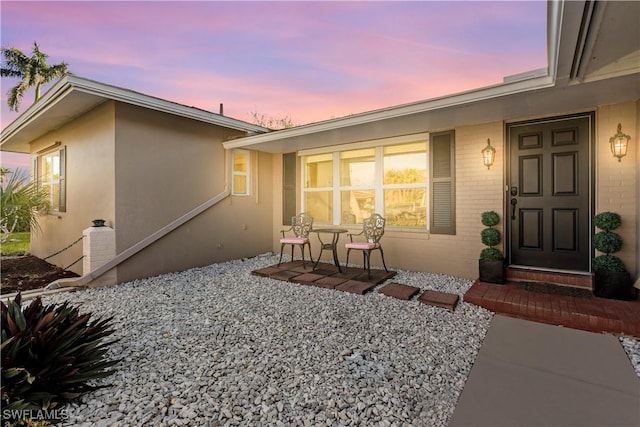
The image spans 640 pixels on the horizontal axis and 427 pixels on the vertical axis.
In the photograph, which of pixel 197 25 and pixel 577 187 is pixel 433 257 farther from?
pixel 197 25

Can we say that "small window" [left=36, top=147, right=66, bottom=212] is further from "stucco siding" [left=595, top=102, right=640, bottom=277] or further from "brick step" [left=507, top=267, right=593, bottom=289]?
"stucco siding" [left=595, top=102, right=640, bottom=277]

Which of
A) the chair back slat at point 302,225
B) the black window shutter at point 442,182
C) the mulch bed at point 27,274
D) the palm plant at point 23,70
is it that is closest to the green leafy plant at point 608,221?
the black window shutter at point 442,182

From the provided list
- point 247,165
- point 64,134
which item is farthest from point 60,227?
point 247,165

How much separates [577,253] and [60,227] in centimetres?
918

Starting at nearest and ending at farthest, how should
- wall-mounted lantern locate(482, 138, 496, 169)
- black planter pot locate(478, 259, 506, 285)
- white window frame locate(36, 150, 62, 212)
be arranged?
black planter pot locate(478, 259, 506, 285), wall-mounted lantern locate(482, 138, 496, 169), white window frame locate(36, 150, 62, 212)

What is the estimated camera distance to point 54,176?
21.9 feet

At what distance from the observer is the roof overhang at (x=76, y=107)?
4.17m

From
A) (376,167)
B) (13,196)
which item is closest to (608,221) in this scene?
(376,167)

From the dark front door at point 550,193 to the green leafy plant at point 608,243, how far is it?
1.10 ft

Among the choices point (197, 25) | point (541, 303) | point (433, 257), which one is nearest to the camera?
point (541, 303)

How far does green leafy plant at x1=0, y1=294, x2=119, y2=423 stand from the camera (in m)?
1.64

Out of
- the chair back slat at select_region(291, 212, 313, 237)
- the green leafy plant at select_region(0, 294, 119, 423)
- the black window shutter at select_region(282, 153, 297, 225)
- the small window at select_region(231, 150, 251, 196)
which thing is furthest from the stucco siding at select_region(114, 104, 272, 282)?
the green leafy plant at select_region(0, 294, 119, 423)

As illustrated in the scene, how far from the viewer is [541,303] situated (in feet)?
10.7

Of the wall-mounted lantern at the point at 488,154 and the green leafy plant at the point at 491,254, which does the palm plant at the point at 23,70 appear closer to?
the wall-mounted lantern at the point at 488,154
